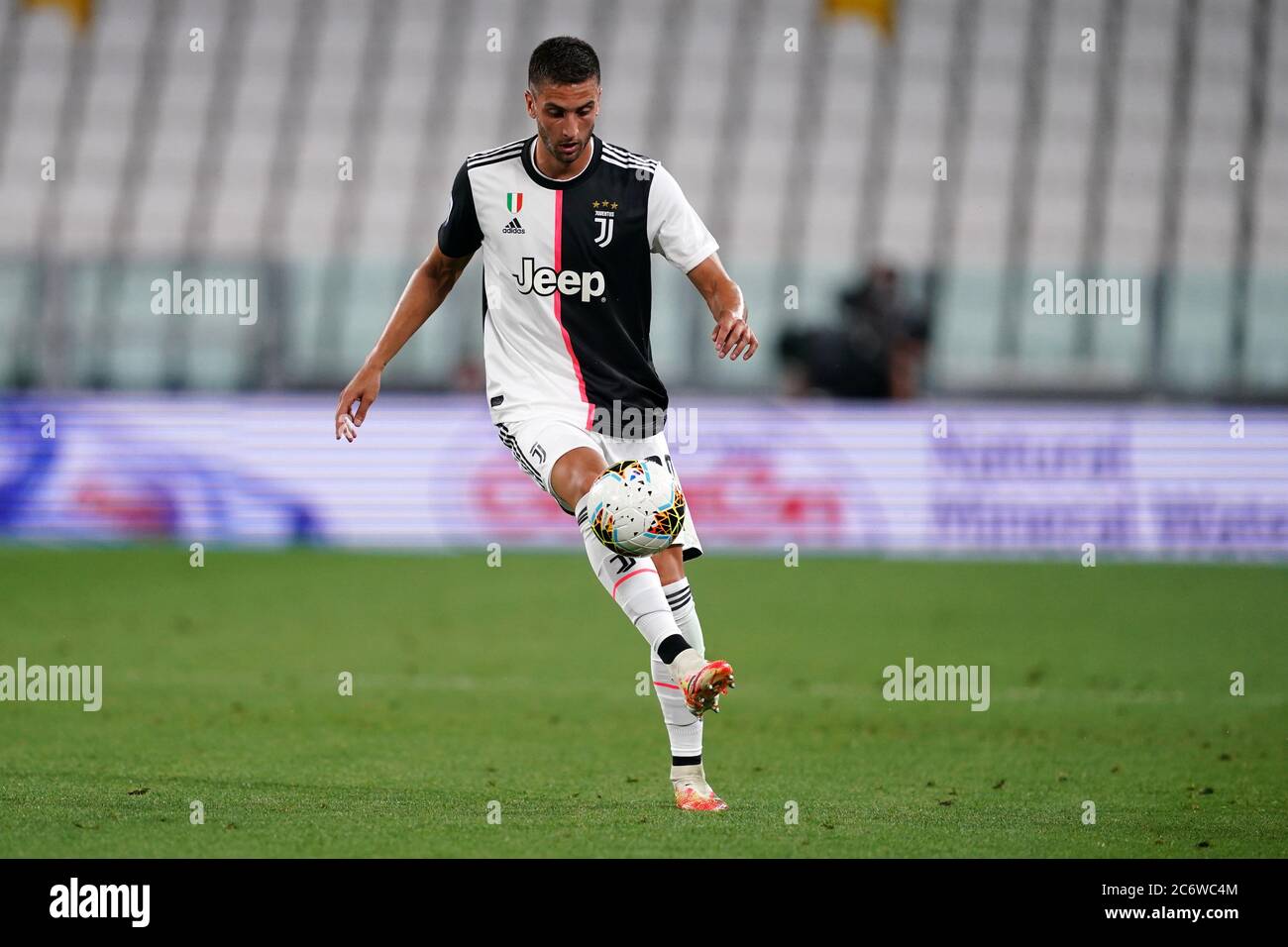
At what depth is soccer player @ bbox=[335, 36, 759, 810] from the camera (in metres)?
6.12

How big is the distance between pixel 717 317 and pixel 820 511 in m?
10.1

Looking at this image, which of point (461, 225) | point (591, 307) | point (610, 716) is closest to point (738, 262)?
point (610, 716)

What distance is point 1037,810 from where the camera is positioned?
6160mm

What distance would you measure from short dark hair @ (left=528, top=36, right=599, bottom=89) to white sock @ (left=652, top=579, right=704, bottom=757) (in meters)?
1.71

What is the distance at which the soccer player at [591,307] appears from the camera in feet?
20.1

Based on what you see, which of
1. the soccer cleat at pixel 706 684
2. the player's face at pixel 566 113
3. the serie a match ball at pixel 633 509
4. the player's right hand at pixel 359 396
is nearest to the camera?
the soccer cleat at pixel 706 684

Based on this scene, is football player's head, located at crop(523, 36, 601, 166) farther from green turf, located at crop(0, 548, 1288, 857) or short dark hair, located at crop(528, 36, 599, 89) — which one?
green turf, located at crop(0, 548, 1288, 857)

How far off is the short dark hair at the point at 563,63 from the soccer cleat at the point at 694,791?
7.58ft

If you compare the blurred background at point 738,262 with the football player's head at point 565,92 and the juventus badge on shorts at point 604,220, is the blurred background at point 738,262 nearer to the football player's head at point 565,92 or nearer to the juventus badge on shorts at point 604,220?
the juventus badge on shorts at point 604,220

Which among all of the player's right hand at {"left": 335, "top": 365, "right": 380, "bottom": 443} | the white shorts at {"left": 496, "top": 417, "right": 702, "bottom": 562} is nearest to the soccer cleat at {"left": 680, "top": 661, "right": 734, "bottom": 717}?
the white shorts at {"left": 496, "top": 417, "right": 702, "bottom": 562}

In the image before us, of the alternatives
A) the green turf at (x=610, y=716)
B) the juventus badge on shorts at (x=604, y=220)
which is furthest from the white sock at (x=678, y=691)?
the juventus badge on shorts at (x=604, y=220)

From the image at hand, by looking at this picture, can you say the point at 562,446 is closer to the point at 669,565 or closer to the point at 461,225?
the point at 669,565

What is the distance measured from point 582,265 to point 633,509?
0.98 m
